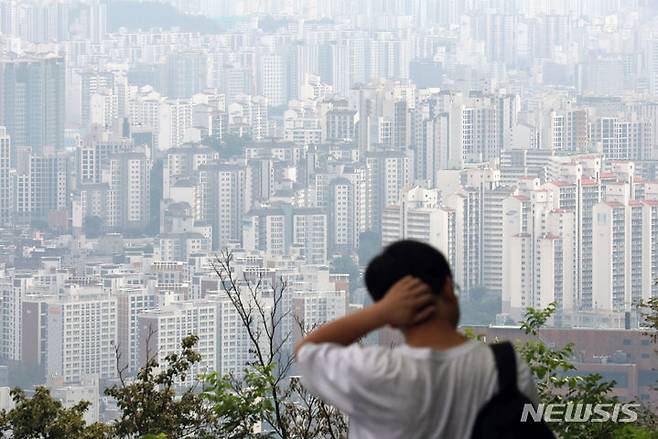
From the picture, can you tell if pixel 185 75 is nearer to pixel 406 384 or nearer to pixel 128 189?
pixel 128 189

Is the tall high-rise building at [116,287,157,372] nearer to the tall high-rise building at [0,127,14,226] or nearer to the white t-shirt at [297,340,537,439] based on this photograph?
the tall high-rise building at [0,127,14,226]

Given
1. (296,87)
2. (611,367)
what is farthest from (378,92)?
(611,367)

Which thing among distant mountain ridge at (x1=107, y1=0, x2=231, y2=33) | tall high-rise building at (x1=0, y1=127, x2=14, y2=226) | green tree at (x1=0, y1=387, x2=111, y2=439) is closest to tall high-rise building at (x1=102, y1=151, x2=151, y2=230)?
tall high-rise building at (x1=0, y1=127, x2=14, y2=226)

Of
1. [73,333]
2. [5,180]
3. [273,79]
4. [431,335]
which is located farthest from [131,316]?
[431,335]

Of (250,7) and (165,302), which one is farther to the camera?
(250,7)

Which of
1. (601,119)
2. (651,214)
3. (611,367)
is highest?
(601,119)

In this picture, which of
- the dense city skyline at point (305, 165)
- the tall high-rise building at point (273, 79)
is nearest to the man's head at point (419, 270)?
the dense city skyline at point (305, 165)

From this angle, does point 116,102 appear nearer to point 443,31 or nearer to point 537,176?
point 443,31
